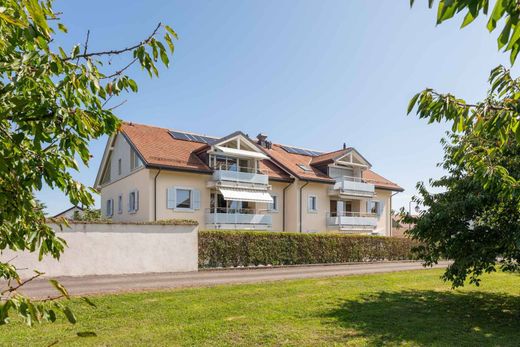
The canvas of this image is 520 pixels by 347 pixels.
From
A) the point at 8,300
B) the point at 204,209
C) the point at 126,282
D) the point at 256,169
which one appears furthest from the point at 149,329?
the point at 256,169

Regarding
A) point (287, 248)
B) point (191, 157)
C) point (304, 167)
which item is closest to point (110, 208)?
point (191, 157)

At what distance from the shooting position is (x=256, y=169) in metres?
33.0

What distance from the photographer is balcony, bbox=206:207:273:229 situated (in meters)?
29.8

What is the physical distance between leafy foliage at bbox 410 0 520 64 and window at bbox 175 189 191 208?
28210 millimetres

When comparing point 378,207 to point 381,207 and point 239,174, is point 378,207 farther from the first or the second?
point 239,174

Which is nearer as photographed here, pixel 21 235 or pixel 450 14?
pixel 450 14

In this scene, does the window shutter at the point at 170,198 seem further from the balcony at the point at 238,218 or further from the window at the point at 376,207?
the window at the point at 376,207

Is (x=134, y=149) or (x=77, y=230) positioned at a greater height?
(x=134, y=149)

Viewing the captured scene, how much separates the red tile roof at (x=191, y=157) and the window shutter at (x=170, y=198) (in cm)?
168

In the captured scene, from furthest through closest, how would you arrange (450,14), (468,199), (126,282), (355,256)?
1. (355,256)
2. (126,282)
3. (468,199)
4. (450,14)

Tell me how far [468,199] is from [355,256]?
20.3 metres

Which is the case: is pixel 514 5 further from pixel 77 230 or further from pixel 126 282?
pixel 77 230

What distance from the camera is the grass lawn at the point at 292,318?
727 cm

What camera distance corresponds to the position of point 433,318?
9.32m
